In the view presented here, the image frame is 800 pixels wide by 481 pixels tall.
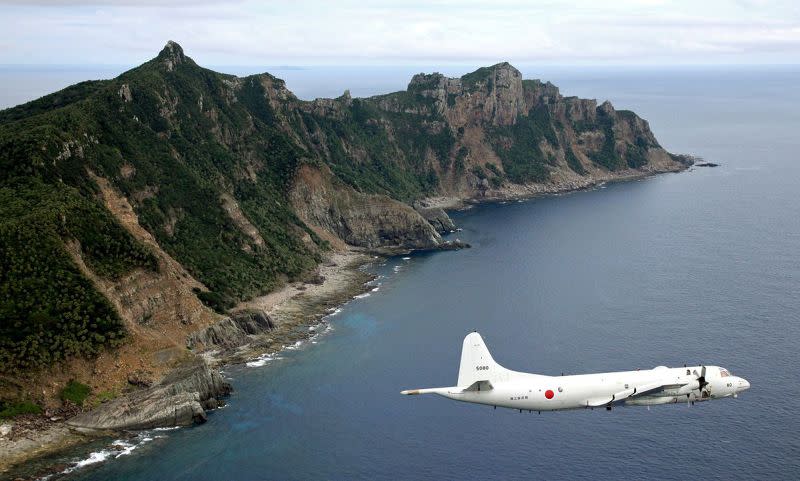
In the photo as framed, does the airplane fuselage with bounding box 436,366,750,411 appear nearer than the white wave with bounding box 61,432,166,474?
Yes

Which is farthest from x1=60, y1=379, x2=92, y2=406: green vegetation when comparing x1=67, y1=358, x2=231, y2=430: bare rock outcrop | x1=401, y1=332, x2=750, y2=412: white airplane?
x1=401, y1=332, x2=750, y2=412: white airplane

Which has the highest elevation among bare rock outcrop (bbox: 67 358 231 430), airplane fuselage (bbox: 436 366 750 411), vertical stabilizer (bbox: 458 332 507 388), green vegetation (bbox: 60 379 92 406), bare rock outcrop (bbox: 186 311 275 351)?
vertical stabilizer (bbox: 458 332 507 388)

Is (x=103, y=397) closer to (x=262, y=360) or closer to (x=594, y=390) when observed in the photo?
(x=262, y=360)

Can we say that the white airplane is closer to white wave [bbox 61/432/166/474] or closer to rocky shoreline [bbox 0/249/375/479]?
white wave [bbox 61/432/166/474]

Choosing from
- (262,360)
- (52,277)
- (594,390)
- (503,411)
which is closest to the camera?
(594,390)

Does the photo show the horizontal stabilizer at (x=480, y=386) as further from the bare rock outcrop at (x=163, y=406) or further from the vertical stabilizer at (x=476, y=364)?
the bare rock outcrop at (x=163, y=406)

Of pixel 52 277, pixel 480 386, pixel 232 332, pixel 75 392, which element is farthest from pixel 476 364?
pixel 52 277

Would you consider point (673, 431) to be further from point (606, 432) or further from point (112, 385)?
point (112, 385)

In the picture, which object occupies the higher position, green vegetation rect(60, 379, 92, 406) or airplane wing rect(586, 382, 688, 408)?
airplane wing rect(586, 382, 688, 408)
